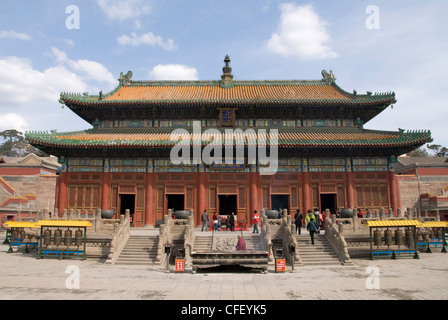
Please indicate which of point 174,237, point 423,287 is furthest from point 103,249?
point 423,287

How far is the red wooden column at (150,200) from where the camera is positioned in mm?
23750

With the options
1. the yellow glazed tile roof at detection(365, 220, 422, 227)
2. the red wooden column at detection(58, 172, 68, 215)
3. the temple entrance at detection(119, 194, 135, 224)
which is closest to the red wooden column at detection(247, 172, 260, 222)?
the yellow glazed tile roof at detection(365, 220, 422, 227)

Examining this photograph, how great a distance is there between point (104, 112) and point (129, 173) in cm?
593

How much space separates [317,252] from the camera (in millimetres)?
16344

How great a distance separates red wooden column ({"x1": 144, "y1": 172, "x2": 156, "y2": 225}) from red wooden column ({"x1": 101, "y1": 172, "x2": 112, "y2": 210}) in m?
2.90

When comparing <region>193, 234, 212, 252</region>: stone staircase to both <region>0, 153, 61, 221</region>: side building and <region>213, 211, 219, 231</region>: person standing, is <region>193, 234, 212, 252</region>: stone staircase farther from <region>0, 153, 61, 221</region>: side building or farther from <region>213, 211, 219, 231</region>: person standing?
<region>0, 153, 61, 221</region>: side building

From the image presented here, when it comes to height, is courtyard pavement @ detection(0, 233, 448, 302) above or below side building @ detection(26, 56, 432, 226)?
below

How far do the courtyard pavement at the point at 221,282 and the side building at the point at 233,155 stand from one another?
9075 millimetres

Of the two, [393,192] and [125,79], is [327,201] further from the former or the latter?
[125,79]

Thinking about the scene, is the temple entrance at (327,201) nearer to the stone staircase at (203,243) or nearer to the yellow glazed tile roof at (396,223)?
the yellow glazed tile roof at (396,223)

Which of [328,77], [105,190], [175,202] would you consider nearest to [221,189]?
[175,202]

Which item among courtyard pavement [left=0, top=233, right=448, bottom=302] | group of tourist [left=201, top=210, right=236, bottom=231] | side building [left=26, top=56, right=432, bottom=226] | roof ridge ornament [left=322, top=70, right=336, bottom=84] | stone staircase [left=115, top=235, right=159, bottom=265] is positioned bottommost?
courtyard pavement [left=0, top=233, right=448, bottom=302]

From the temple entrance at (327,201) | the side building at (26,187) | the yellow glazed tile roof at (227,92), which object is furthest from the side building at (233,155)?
the side building at (26,187)

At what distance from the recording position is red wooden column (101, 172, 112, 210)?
23984mm
